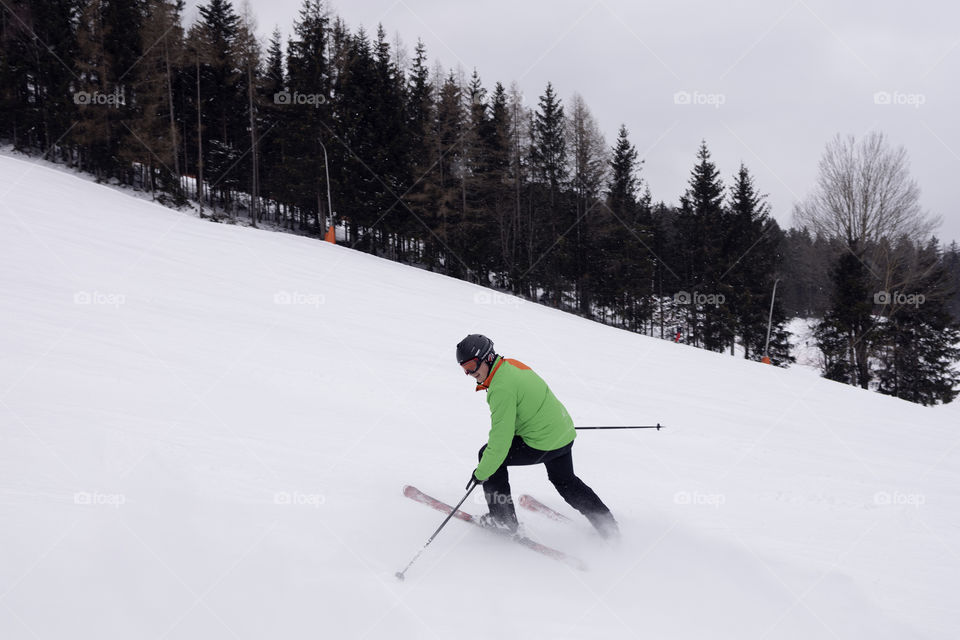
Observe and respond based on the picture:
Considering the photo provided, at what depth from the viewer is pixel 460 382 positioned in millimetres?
8445

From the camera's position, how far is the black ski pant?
13.0 ft

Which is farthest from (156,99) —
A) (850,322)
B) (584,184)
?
(850,322)

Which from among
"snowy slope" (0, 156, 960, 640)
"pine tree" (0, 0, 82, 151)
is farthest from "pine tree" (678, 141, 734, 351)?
"pine tree" (0, 0, 82, 151)

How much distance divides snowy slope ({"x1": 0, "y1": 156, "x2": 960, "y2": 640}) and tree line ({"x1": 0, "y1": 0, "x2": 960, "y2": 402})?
21504 mm

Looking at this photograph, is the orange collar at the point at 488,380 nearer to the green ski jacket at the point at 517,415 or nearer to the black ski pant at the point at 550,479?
the green ski jacket at the point at 517,415

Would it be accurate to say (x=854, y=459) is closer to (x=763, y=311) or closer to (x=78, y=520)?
(x=78, y=520)

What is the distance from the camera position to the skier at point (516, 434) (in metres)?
3.74

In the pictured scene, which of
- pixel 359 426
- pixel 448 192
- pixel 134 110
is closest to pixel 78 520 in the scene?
pixel 359 426

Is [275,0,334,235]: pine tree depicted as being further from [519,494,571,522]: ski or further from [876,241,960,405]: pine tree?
[876,241,960,405]: pine tree

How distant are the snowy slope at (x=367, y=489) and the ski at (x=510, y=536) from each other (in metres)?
0.08

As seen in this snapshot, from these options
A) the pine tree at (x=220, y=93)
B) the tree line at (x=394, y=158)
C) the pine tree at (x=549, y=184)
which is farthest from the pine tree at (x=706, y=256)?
the pine tree at (x=220, y=93)

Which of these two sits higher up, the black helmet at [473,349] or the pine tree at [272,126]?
the pine tree at [272,126]

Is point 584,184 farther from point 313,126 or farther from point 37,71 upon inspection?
point 37,71

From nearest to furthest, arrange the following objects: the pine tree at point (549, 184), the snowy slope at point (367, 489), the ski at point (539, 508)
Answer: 1. the snowy slope at point (367, 489)
2. the ski at point (539, 508)
3. the pine tree at point (549, 184)
